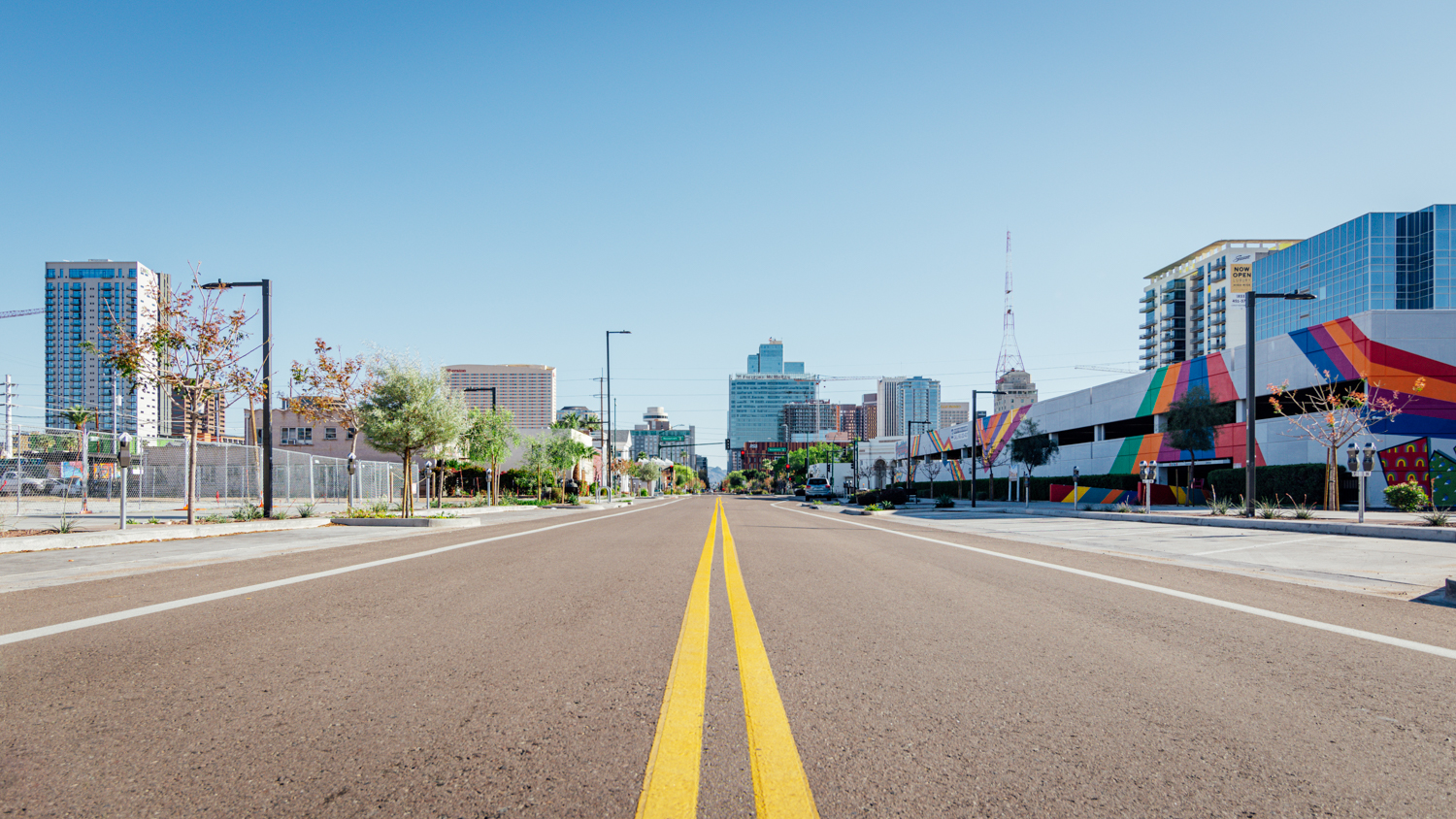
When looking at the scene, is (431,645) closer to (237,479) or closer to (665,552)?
(665,552)

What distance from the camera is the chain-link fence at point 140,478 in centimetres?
2200

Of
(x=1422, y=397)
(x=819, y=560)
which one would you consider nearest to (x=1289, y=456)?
(x=1422, y=397)

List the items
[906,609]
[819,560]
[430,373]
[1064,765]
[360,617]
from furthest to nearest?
[430,373], [819,560], [906,609], [360,617], [1064,765]

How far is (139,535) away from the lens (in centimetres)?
1432

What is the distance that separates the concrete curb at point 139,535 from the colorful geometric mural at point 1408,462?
43624 millimetres

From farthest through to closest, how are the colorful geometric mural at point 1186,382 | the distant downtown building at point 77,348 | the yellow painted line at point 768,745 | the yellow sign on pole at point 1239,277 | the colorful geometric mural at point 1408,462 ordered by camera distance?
1. the yellow sign on pole at point 1239,277
2. the distant downtown building at point 77,348
3. the colorful geometric mural at point 1186,382
4. the colorful geometric mural at point 1408,462
5. the yellow painted line at point 768,745

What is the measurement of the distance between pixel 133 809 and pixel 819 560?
882cm

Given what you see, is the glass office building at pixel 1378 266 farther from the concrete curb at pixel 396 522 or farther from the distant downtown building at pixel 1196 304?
the concrete curb at pixel 396 522

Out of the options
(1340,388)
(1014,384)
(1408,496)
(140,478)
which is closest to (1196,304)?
(1014,384)

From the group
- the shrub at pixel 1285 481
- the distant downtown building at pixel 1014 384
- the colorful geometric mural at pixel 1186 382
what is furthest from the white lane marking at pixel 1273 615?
the distant downtown building at pixel 1014 384

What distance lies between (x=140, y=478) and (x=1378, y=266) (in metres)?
142

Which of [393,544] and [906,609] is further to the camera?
[393,544]

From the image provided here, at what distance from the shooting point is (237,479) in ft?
125

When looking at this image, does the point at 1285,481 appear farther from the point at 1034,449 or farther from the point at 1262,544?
the point at 1262,544
